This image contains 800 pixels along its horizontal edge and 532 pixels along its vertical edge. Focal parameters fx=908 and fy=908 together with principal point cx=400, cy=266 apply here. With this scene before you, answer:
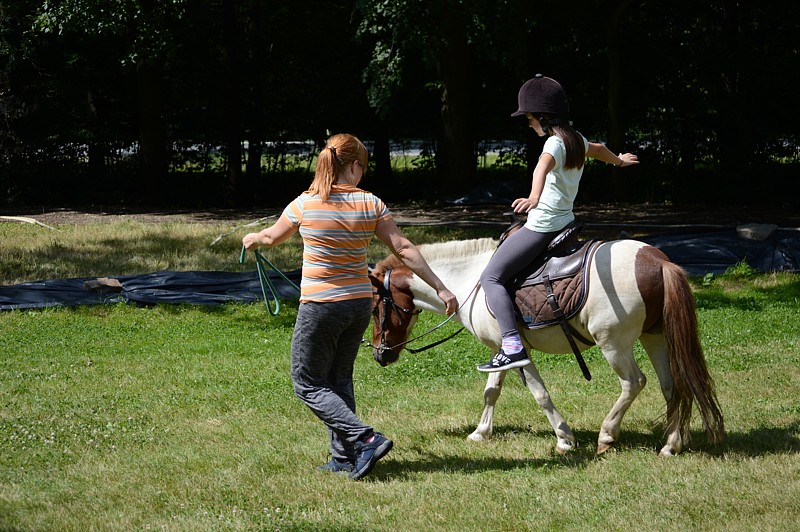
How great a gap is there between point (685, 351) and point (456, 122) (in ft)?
55.2

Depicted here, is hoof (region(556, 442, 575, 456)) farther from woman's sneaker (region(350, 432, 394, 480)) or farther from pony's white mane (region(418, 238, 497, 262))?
pony's white mane (region(418, 238, 497, 262))

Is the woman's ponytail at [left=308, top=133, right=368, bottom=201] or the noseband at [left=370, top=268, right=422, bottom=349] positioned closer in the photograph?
the woman's ponytail at [left=308, top=133, right=368, bottom=201]

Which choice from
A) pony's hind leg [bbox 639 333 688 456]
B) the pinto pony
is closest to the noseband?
the pinto pony

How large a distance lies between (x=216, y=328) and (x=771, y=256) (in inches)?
321

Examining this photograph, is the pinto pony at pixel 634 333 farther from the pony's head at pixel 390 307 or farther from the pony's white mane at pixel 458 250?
the pony's head at pixel 390 307

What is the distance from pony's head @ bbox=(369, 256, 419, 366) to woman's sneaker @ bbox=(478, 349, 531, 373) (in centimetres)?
104

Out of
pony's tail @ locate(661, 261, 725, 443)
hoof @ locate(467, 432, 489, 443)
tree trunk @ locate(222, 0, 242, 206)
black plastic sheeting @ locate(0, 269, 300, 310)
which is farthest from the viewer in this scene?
tree trunk @ locate(222, 0, 242, 206)

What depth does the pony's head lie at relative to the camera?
700cm

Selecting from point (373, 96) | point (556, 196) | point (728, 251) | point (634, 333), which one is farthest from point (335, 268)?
point (373, 96)

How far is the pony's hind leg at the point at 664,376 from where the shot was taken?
621 centimetres

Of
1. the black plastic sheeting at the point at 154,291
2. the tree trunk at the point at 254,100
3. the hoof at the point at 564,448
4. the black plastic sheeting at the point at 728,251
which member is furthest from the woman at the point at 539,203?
the tree trunk at the point at 254,100

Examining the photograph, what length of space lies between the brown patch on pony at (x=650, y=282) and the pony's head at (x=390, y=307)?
1795 millimetres

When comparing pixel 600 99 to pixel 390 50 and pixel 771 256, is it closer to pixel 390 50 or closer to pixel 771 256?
pixel 390 50

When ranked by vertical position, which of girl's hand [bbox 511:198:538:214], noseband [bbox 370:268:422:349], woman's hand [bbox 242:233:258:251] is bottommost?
noseband [bbox 370:268:422:349]
